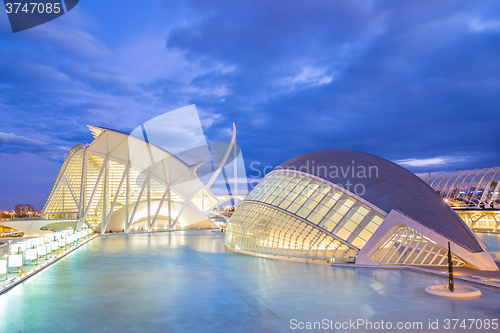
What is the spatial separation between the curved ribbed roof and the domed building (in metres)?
0.05

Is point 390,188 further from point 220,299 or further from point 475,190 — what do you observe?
point 475,190

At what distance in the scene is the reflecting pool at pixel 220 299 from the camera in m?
8.29

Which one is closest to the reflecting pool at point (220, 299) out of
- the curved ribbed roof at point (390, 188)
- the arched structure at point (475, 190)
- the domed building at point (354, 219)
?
the domed building at point (354, 219)

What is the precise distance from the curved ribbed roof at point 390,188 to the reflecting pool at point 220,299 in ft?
10.8

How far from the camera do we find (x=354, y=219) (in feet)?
55.6

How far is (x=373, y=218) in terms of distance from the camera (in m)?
16.7

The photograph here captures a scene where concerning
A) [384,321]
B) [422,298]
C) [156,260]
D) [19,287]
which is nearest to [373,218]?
[422,298]

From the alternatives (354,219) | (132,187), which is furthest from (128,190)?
(354,219)

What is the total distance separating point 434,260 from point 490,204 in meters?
44.7

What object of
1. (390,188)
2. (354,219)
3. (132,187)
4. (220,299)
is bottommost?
(220,299)

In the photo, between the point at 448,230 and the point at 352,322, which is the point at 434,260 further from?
the point at 352,322

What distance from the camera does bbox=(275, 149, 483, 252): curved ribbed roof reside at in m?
16.2

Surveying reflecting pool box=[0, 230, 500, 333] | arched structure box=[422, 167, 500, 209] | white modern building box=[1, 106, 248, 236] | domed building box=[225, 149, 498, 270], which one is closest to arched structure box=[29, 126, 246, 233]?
white modern building box=[1, 106, 248, 236]

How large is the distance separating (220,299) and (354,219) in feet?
29.3
